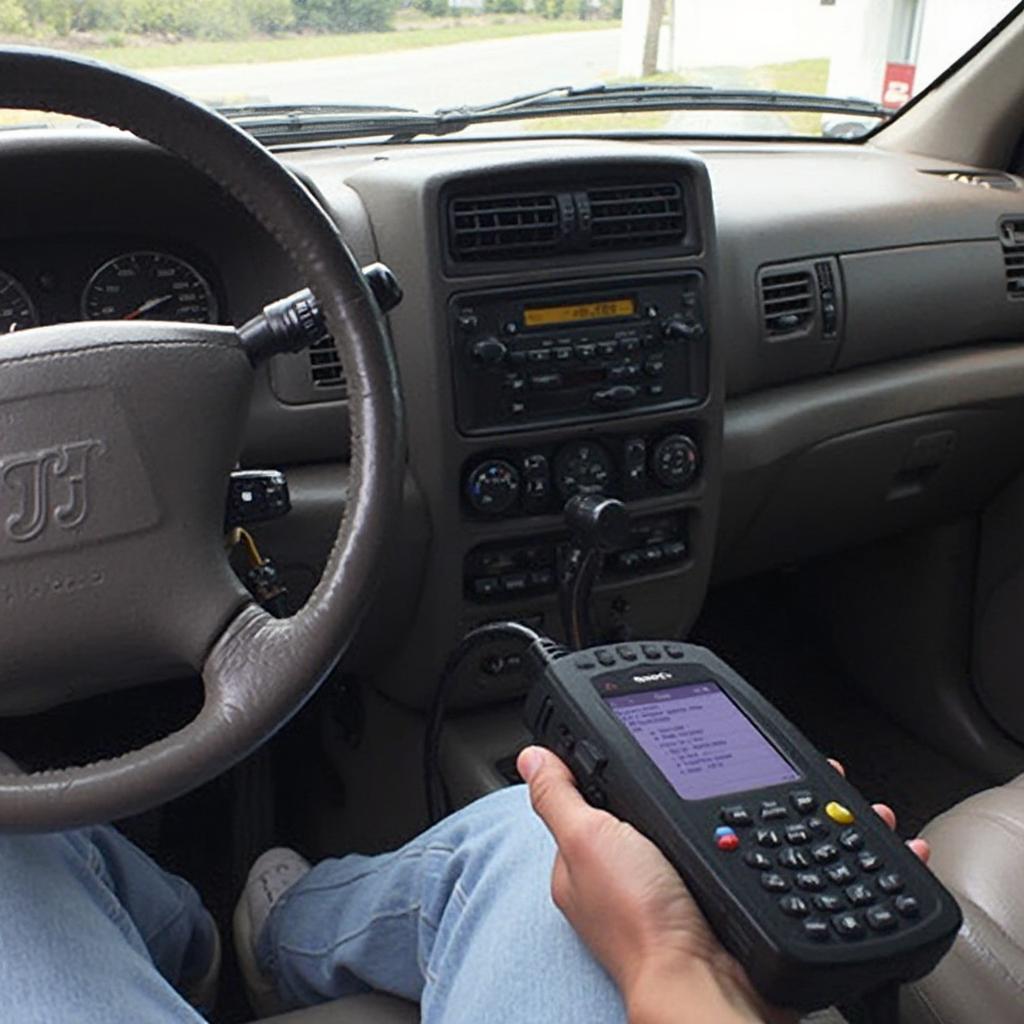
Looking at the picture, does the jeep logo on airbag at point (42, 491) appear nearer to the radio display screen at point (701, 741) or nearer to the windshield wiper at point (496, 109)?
the radio display screen at point (701, 741)

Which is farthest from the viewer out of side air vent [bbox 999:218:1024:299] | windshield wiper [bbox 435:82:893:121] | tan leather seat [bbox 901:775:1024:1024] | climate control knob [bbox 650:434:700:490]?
side air vent [bbox 999:218:1024:299]

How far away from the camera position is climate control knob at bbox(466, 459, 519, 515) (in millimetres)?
1313

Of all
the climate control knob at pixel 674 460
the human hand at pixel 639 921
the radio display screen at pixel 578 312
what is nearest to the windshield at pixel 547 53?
the radio display screen at pixel 578 312

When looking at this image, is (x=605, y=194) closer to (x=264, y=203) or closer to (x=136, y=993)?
(x=264, y=203)

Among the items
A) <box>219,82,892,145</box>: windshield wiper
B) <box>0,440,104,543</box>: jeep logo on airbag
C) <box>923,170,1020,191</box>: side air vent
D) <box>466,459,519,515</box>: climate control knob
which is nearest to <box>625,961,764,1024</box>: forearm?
<box>0,440,104,543</box>: jeep logo on airbag

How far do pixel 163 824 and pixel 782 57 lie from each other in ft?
4.49

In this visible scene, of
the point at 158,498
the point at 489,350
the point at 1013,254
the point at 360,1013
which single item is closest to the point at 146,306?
the point at 489,350

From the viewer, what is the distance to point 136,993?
80cm

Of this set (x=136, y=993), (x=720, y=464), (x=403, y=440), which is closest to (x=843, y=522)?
(x=720, y=464)

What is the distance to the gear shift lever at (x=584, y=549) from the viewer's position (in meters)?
1.28

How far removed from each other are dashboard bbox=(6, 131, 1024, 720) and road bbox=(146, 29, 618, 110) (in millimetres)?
71

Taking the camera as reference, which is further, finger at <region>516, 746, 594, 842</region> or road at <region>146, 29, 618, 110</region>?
road at <region>146, 29, 618, 110</region>

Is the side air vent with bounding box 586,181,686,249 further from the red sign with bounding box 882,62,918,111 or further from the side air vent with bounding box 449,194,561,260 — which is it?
the red sign with bounding box 882,62,918,111

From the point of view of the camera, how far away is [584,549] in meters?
1.32
